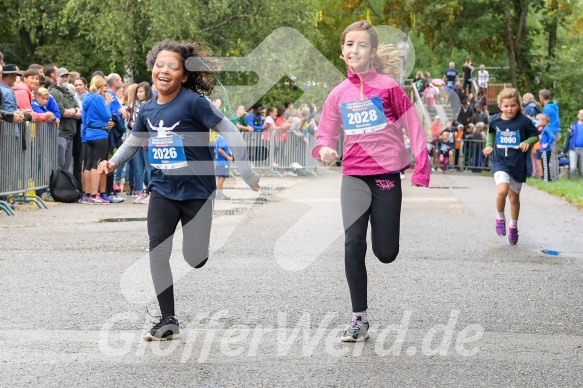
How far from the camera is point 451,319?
289 inches

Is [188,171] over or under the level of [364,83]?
under

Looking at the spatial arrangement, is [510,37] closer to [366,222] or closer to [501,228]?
[501,228]

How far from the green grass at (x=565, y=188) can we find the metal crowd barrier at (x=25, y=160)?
8.16m

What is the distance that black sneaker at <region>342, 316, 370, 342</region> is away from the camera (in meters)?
6.54

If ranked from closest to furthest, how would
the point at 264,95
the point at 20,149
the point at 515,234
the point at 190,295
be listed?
the point at 190,295
the point at 515,234
the point at 20,149
the point at 264,95

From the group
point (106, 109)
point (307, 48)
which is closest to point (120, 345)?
point (106, 109)

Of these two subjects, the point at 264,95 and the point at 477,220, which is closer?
the point at 477,220

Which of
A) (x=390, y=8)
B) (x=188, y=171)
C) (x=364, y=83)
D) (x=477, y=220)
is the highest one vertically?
(x=390, y=8)

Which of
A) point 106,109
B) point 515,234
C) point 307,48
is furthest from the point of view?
point 307,48

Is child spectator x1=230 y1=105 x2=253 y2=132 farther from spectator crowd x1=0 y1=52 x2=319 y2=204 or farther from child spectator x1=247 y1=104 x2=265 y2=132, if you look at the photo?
spectator crowd x1=0 y1=52 x2=319 y2=204

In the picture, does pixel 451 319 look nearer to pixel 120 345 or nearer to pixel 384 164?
pixel 384 164

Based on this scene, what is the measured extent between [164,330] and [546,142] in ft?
71.6

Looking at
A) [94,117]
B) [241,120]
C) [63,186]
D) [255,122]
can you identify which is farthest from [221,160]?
[255,122]

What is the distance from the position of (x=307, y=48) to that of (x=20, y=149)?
78.7 ft
